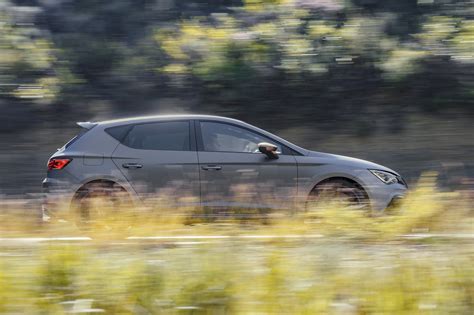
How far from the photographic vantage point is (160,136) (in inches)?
407

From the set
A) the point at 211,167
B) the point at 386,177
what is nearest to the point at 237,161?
the point at 211,167

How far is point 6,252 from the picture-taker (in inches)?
212

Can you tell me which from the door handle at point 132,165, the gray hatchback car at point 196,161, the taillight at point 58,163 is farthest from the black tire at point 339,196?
the taillight at point 58,163

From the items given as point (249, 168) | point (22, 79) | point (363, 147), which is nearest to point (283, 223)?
point (249, 168)

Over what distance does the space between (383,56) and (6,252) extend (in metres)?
11.7

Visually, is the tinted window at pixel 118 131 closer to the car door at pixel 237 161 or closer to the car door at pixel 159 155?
the car door at pixel 159 155

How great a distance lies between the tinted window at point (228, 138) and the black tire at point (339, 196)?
79cm

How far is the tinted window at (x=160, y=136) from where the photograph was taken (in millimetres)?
10211

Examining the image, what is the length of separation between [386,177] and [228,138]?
6.41 ft

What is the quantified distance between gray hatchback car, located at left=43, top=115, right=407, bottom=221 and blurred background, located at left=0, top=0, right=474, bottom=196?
5.59 m

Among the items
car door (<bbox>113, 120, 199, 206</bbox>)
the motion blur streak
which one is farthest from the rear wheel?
the motion blur streak

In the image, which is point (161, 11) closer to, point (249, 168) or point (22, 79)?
point (22, 79)

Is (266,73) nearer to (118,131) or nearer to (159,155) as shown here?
(118,131)

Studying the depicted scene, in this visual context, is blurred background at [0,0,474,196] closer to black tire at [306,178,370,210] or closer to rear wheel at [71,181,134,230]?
black tire at [306,178,370,210]
